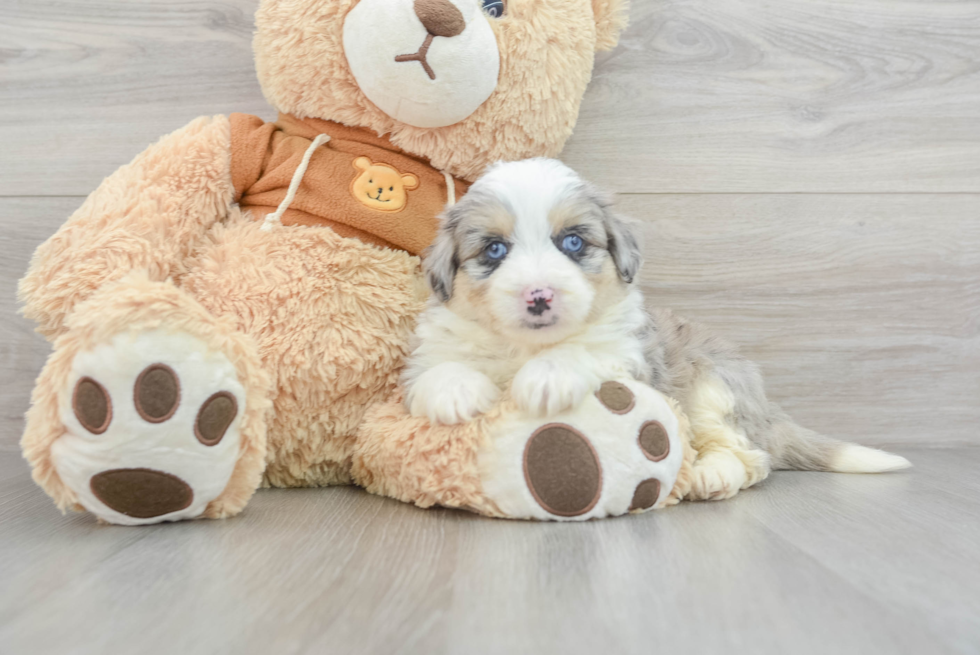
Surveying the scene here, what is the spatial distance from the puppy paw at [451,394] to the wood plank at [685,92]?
2.93ft

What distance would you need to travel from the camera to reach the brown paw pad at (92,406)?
3.71 ft

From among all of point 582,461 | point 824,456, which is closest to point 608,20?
point 582,461

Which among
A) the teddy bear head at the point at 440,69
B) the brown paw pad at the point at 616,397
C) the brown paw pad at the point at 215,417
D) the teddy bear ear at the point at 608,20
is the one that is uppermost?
the teddy bear ear at the point at 608,20

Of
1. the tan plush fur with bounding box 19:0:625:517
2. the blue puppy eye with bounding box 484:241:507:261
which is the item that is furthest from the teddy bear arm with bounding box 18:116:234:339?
the blue puppy eye with bounding box 484:241:507:261

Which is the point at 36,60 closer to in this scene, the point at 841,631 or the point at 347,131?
the point at 347,131

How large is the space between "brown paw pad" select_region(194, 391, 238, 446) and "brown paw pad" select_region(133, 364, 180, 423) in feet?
0.15

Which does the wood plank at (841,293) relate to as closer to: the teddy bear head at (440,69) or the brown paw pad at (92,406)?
the teddy bear head at (440,69)

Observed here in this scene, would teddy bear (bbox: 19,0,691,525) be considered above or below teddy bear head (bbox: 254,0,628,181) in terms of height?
below

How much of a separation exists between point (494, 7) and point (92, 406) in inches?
44.4

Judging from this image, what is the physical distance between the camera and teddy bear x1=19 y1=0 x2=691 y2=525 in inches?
46.4

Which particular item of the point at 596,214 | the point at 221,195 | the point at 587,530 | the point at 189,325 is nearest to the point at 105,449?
the point at 189,325

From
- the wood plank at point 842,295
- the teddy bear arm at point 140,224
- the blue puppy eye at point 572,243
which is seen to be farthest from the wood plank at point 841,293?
the teddy bear arm at point 140,224

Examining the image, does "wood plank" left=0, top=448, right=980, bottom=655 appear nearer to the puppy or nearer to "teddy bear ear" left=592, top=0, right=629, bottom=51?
the puppy

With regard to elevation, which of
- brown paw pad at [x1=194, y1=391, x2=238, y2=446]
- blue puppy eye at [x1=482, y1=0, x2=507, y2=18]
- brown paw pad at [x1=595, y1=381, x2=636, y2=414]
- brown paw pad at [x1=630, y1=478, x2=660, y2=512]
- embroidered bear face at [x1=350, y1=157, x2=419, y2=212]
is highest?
blue puppy eye at [x1=482, y1=0, x2=507, y2=18]
